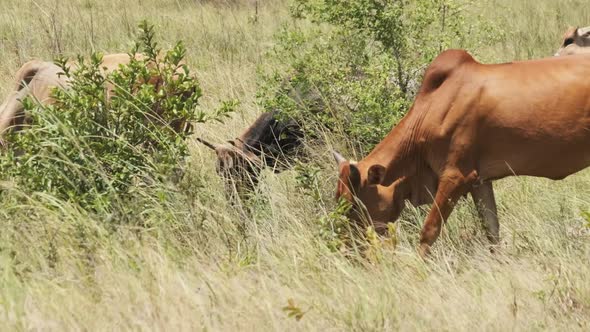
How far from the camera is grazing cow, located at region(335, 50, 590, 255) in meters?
6.34

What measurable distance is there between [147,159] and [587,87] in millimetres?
2910

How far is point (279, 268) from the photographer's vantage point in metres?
5.54

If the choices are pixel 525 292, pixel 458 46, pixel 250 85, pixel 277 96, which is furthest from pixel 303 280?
pixel 250 85

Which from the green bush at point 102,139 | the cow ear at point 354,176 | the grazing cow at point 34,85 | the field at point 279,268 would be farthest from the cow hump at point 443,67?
the grazing cow at point 34,85

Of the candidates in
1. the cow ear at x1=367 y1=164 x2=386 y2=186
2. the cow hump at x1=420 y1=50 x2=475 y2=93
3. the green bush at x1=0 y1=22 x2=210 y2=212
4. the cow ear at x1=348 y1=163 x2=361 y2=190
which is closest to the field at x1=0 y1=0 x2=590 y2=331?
the green bush at x1=0 y1=22 x2=210 y2=212

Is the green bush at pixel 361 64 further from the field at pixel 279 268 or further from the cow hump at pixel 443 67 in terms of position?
the cow hump at pixel 443 67

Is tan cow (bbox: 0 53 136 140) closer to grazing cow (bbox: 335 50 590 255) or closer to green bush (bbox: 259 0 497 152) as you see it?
green bush (bbox: 259 0 497 152)

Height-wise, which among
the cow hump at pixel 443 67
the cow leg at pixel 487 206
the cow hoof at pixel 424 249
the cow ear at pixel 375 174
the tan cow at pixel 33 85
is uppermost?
the cow hump at pixel 443 67

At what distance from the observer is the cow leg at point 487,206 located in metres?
6.76

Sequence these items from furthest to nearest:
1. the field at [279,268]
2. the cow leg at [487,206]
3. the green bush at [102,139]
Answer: the cow leg at [487,206]
the green bush at [102,139]
the field at [279,268]

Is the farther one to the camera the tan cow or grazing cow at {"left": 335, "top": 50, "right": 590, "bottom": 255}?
the tan cow

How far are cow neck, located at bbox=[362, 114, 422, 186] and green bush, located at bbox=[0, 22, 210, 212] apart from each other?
A: 1.34 meters

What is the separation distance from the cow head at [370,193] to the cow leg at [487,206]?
1.63 feet

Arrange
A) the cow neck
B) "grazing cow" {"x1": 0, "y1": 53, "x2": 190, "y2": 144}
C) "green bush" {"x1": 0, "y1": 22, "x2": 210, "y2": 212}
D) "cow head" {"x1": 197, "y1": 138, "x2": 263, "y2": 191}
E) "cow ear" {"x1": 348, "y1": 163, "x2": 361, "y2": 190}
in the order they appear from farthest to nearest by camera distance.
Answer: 1. "grazing cow" {"x1": 0, "y1": 53, "x2": 190, "y2": 144}
2. "cow head" {"x1": 197, "y1": 138, "x2": 263, "y2": 191}
3. the cow neck
4. "cow ear" {"x1": 348, "y1": 163, "x2": 361, "y2": 190}
5. "green bush" {"x1": 0, "y1": 22, "x2": 210, "y2": 212}
